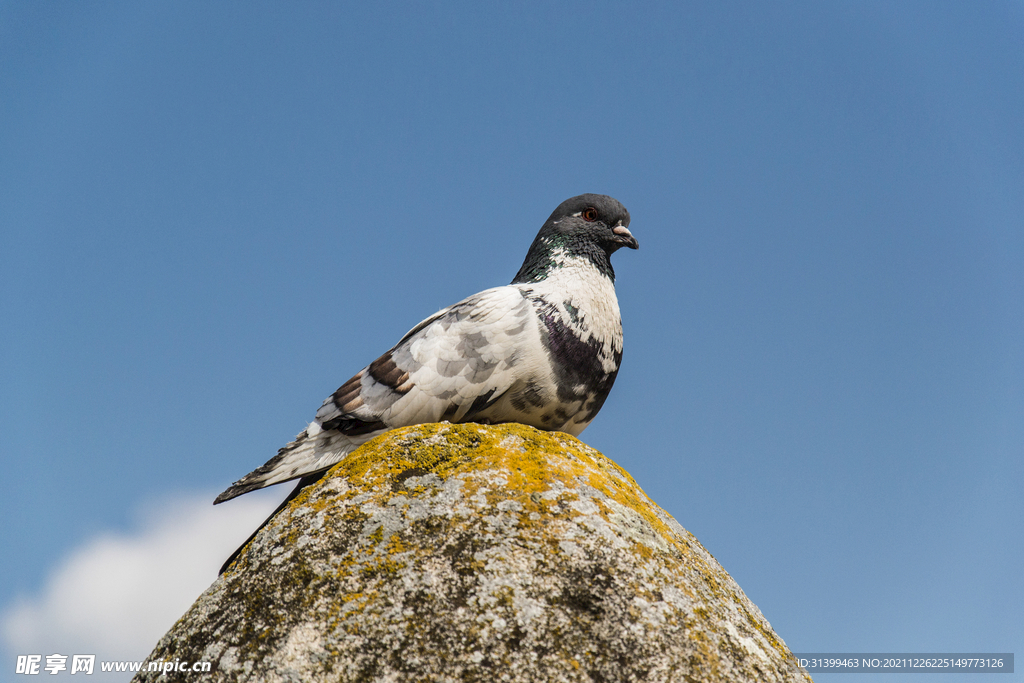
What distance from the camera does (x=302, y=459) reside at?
458cm

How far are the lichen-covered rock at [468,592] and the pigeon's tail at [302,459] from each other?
3.48 ft

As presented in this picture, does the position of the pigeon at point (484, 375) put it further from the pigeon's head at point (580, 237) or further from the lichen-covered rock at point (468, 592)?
the lichen-covered rock at point (468, 592)

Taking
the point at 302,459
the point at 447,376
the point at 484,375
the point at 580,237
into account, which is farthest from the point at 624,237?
the point at 302,459

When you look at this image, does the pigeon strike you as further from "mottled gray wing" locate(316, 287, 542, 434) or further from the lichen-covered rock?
the lichen-covered rock

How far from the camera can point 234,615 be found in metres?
2.97

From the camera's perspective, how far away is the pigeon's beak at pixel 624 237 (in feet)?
19.2

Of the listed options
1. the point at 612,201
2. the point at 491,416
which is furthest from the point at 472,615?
the point at 612,201

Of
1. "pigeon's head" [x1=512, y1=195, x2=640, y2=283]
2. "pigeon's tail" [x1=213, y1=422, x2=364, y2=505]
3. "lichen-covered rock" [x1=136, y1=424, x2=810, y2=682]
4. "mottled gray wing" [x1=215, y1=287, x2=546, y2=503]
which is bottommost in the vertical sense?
"lichen-covered rock" [x1=136, y1=424, x2=810, y2=682]

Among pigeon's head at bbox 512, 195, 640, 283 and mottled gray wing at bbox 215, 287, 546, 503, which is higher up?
pigeon's head at bbox 512, 195, 640, 283

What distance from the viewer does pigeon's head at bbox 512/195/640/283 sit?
567 centimetres

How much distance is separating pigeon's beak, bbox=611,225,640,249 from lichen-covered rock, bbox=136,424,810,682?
9.04ft

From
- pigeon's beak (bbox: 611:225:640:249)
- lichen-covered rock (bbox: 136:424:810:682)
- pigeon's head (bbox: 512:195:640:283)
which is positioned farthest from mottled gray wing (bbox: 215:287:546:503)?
pigeon's beak (bbox: 611:225:640:249)

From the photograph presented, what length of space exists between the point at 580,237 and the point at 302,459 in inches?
106

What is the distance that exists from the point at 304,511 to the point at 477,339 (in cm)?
189
